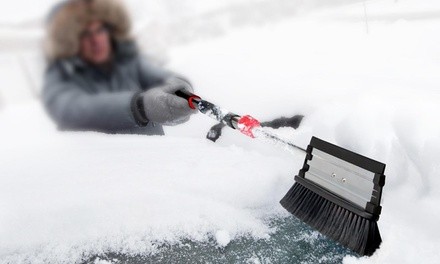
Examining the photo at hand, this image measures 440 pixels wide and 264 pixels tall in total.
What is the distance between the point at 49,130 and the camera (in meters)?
2.06

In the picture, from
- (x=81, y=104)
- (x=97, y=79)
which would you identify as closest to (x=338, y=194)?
(x=81, y=104)

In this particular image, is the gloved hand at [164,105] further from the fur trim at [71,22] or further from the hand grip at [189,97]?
the fur trim at [71,22]

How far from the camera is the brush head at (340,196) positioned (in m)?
1.04

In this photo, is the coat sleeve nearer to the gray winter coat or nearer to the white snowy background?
the gray winter coat

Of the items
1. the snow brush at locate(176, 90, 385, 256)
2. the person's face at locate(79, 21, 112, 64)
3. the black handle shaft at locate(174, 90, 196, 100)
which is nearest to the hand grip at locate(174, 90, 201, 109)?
the black handle shaft at locate(174, 90, 196, 100)

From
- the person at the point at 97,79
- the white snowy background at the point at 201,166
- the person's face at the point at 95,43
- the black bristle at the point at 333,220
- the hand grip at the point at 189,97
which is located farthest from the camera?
the person's face at the point at 95,43

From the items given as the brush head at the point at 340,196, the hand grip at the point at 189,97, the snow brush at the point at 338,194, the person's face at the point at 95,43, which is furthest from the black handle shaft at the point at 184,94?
the brush head at the point at 340,196

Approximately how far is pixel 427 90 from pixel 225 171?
1297mm

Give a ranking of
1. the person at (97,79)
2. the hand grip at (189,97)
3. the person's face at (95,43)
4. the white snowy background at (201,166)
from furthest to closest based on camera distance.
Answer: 1. the person's face at (95,43)
2. the person at (97,79)
3. the hand grip at (189,97)
4. the white snowy background at (201,166)

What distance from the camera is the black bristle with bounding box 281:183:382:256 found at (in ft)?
3.36

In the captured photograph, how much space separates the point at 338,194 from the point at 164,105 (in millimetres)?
940

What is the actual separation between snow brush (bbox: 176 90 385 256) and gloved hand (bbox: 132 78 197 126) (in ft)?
1.48

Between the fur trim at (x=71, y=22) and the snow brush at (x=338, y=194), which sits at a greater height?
the fur trim at (x=71, y=22)

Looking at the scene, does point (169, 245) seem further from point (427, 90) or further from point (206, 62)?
point (206, 62)
